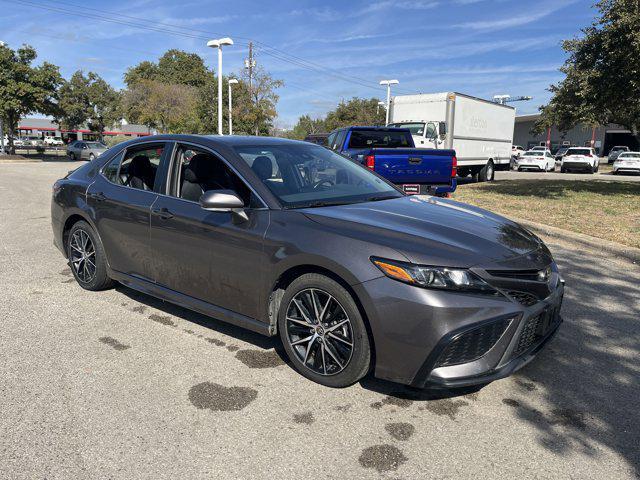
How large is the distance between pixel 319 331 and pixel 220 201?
1095mm

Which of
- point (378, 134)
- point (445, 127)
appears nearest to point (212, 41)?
point (445, 127)

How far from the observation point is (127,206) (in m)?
4.38

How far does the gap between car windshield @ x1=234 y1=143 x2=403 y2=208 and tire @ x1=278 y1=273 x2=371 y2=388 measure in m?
0.67

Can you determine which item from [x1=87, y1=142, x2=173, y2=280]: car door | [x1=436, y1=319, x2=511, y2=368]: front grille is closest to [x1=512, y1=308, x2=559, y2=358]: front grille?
[x1=436, y1=319, x2=511, y2=368]: front grille

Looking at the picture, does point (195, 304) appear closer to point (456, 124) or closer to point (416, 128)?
point (416, 128)

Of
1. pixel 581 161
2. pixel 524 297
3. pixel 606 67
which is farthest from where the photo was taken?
pixel 581 161

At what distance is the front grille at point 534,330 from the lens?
9.43 feet

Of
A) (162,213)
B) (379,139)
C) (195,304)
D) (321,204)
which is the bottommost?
(195,304)

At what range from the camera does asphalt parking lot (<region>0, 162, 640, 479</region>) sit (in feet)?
8.12

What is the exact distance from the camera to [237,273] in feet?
11.5

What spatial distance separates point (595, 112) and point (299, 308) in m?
15.1

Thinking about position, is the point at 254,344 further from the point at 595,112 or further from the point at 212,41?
the point at 212,41

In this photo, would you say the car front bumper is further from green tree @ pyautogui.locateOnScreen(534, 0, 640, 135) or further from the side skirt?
green tree @ pyautogui.locateOnScreen(534, 0, 640, 135)

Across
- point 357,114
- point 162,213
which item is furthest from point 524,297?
point 357,114
